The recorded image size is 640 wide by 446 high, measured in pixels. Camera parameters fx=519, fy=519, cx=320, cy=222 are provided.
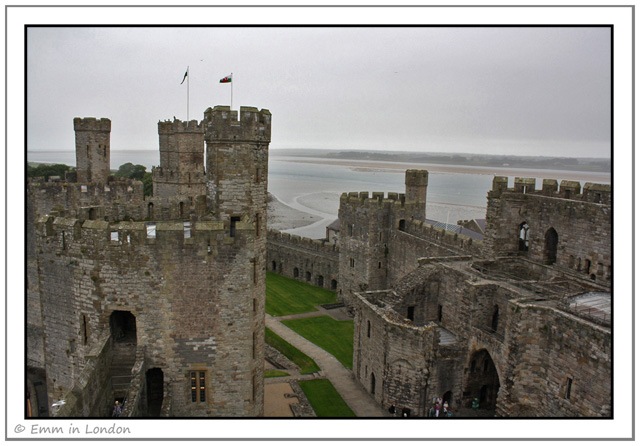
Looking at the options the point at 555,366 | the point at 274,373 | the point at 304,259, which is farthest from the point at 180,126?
the point at 555,366

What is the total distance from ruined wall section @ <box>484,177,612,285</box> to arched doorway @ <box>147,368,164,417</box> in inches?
657

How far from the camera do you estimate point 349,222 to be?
36.3 m

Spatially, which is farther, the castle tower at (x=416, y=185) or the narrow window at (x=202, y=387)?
the castle tower at (x=416, y=185)

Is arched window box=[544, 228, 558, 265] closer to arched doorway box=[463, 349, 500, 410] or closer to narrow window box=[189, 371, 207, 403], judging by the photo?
arched doorway box=[463, 349, 500, 410]

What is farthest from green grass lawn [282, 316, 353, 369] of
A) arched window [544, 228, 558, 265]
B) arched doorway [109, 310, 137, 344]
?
arched doorway [109, 310, 137, 344]

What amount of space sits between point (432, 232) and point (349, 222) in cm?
675

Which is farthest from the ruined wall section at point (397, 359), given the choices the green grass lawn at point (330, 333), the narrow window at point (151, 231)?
the narrow window at point (151, 231)

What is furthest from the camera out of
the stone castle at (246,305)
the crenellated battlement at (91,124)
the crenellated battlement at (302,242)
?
the crenellated battlement at (302,242)

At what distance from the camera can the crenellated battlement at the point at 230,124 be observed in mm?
15492

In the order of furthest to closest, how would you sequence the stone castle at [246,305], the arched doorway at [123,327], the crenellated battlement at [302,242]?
the crenellated battlement at [302,242] → the arched doorway at [123,327] → the stone castle at [246,305]

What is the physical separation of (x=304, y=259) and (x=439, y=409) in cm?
2361

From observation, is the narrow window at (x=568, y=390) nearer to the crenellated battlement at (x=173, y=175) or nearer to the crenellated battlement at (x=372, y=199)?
the crenellated battlement at (x=372, y=199)

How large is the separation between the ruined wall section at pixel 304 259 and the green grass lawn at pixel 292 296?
0.80m
